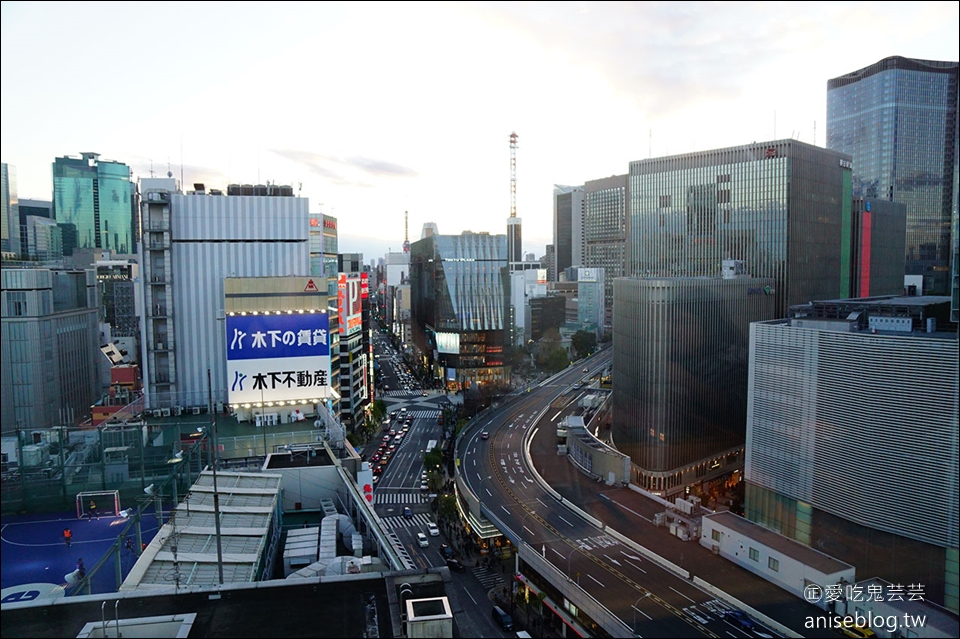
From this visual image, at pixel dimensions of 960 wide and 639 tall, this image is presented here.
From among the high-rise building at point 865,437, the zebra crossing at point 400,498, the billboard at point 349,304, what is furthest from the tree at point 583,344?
the high-rise building at point 865,437

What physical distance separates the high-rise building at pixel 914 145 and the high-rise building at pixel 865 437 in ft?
258

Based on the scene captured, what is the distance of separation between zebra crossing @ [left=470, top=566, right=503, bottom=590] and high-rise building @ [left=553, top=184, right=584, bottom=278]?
137441 mm

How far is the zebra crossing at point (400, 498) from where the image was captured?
1626 inches

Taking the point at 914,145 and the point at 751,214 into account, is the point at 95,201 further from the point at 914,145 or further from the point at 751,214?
the point at 914,145

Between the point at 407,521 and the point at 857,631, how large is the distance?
23998 millimetres

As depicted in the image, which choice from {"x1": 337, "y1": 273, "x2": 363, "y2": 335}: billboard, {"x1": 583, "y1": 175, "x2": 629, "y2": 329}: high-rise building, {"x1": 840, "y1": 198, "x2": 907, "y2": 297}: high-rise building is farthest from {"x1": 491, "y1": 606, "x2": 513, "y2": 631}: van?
{"x1": 583, "y1": 175, "x2": 629, "y2": 329}: high-rise building

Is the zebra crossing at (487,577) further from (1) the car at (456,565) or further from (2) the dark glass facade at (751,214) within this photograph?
(2) the dark glass facade at (751,214)

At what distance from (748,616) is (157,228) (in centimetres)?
2777

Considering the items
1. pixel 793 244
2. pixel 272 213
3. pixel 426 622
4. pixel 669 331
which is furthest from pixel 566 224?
pixel 426 622

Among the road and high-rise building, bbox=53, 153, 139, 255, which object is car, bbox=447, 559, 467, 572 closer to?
the road

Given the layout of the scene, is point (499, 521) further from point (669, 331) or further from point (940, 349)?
point (940, 349)

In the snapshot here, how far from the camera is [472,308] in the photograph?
76375mm

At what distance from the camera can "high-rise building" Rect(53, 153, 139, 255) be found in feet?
342

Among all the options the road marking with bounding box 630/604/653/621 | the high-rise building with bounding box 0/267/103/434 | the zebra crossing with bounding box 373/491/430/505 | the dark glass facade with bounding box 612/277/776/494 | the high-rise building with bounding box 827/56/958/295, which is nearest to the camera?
the road marking with bounding box 630/604/653/621
